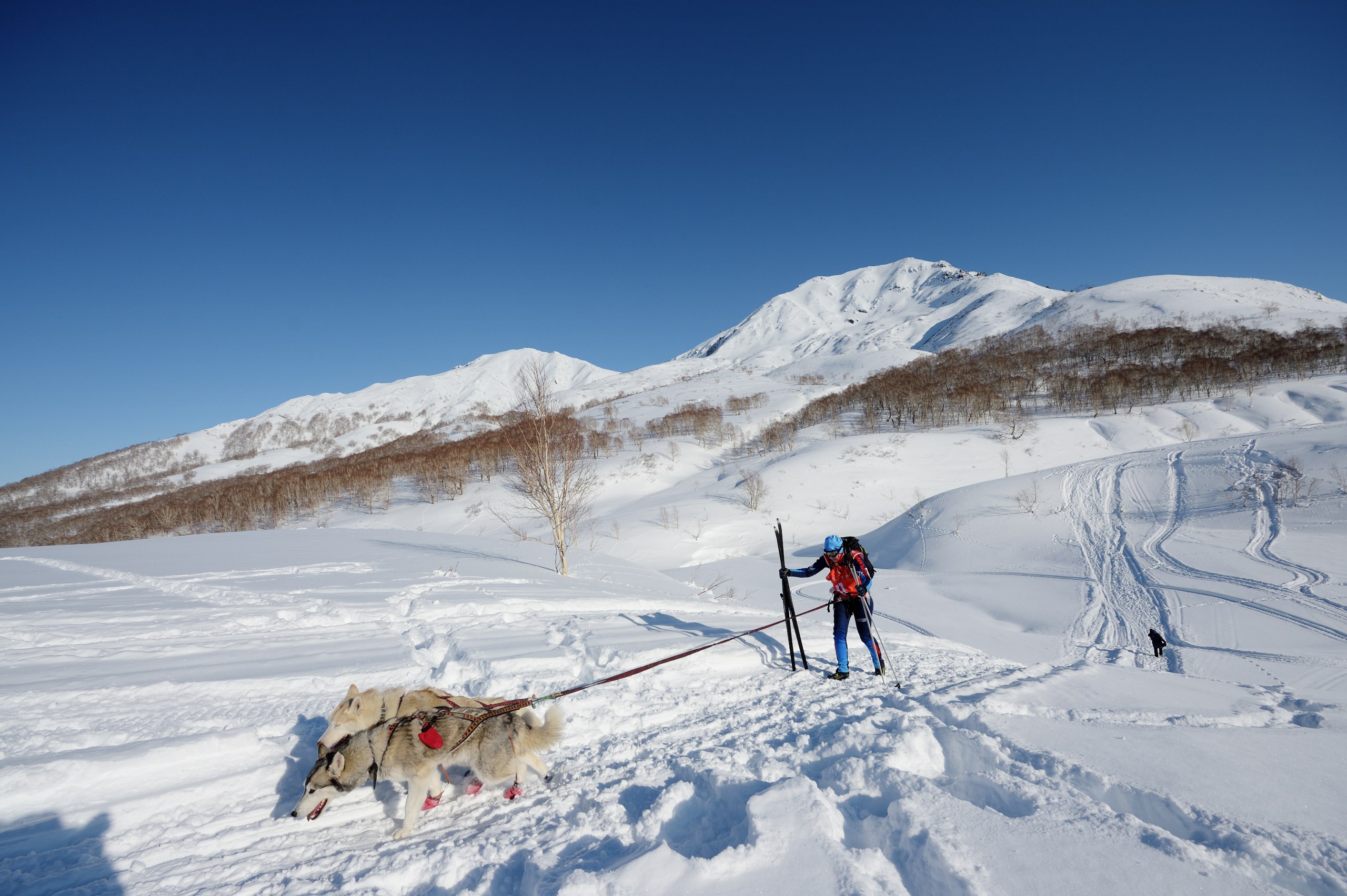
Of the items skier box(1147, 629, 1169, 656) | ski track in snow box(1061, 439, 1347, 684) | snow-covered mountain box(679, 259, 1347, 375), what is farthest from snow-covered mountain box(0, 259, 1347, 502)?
skier box(1147, 629, 1169, 656)

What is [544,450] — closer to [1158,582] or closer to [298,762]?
[298,762]

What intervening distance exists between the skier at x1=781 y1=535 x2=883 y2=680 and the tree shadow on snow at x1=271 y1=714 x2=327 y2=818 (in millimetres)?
4751

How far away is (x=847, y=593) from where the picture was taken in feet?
19.5

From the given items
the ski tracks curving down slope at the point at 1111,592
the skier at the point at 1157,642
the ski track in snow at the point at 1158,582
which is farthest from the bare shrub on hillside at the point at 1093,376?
the skier at the point at 1157,642

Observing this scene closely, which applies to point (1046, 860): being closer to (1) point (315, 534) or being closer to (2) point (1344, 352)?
(1) point (315, 534)

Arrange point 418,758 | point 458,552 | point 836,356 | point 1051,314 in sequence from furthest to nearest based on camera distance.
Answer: point 836,356
point 1051,314
point 458,552
point 418,758

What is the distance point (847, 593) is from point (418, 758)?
4.66 metres

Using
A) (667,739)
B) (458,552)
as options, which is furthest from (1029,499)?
(667,739)

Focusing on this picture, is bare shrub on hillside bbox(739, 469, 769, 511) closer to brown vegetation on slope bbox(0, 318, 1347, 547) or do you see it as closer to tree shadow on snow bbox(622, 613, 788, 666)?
brown vegetation on slope bbox(0, 318, 1347, 547)

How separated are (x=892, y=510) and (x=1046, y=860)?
32.2m

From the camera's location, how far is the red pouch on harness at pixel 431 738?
3.14m

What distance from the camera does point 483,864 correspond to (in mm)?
2666

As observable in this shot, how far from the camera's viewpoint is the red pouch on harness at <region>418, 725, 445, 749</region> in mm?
3145

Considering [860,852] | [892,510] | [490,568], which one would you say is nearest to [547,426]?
[490,568]
